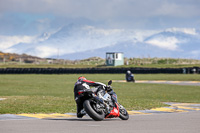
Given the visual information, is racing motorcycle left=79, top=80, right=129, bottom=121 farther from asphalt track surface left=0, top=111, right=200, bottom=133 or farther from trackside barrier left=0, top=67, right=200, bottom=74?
trackside barrier left=0, top=67, right=200, bottom=74

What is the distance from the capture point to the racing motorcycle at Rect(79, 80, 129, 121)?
1405cm

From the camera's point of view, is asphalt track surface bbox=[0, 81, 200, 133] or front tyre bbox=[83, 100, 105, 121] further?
front tyre bbox=[83, 100, 105, 121]

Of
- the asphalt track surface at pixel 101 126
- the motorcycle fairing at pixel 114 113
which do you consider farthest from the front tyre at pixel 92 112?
the motorcycle fairing at pixel 114 113

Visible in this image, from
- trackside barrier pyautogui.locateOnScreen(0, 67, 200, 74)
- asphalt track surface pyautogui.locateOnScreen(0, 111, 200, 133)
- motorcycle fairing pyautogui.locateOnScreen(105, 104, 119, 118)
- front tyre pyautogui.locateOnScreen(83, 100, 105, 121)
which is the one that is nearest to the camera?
asphalt track surface pyautogui.locateOnScreen(0, 111, 200, 133)

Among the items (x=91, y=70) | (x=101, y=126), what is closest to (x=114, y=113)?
(x=101, y=126)

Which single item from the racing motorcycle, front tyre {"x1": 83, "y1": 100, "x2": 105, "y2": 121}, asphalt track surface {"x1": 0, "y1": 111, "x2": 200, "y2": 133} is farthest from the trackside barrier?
front tyre {"x1": 83, "y1": 100, "x2": 105, "y2": 121}

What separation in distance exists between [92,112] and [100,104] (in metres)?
0.43

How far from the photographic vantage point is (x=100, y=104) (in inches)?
562

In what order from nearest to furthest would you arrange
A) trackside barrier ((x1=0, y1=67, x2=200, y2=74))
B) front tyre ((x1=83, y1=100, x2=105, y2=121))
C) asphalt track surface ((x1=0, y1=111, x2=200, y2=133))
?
asphalt track surface ((x1=0, y1=111, x2=200, y2=133)), front tyre ((x1=83, y1=100, x2=105, y2=121)), trackside barrier ((x1=0, y1=67, x2=200, y2=74))

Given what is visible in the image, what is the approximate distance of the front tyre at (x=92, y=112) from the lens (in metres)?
14.0

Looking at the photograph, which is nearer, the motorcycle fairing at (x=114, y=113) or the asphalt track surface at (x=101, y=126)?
the asphalt track surface at (x=101, y=126)

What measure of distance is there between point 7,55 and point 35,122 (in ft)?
596

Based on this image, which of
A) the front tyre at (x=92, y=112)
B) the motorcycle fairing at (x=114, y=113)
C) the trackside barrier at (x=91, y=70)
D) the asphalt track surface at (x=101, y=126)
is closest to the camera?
the asphalt track surface at (x=101, y=126)

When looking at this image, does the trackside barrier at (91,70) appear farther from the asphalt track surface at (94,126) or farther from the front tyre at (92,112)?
the front tyre at (92,112)
